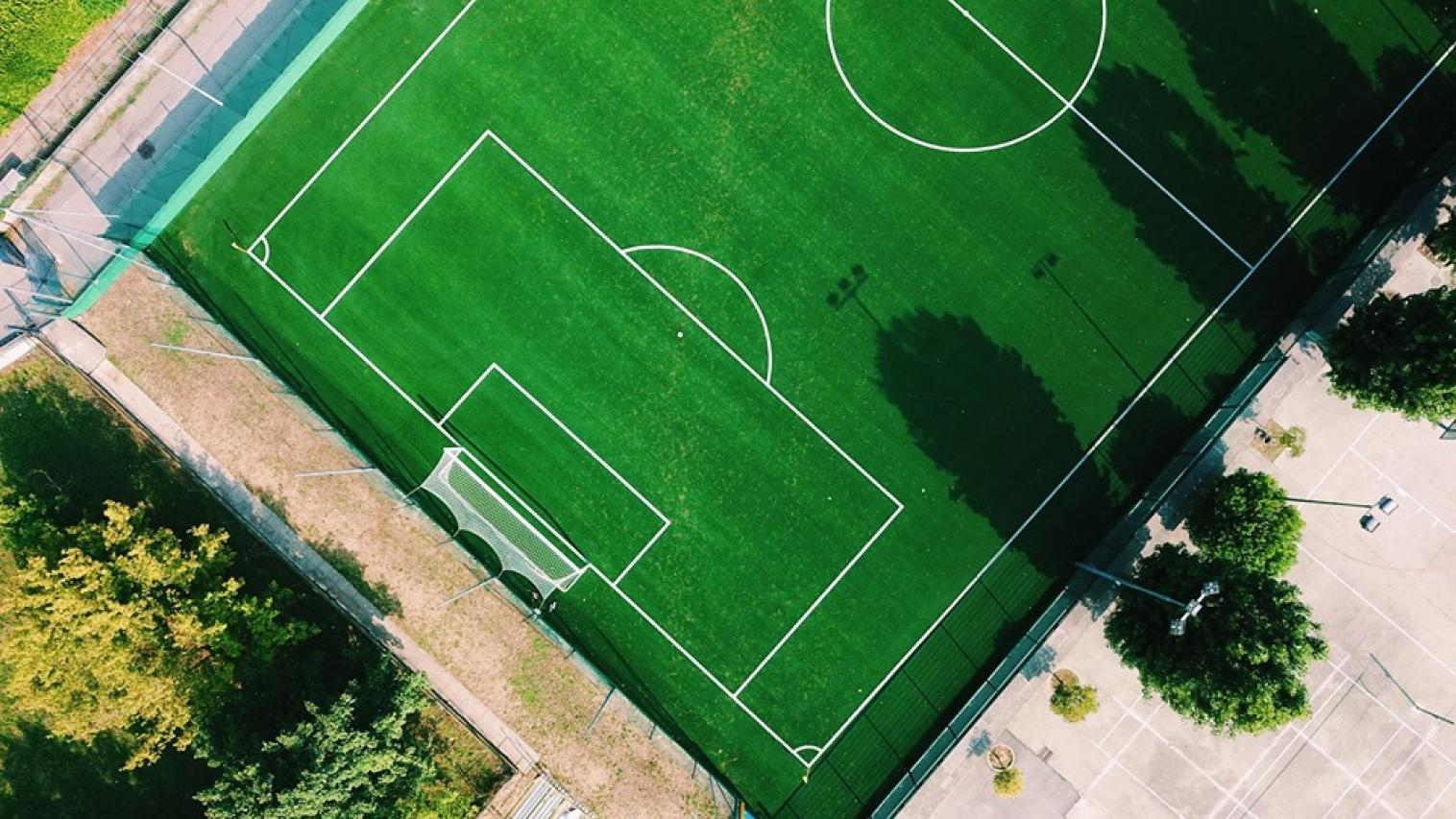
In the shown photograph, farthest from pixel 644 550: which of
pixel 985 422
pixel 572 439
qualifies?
pixel 985 422

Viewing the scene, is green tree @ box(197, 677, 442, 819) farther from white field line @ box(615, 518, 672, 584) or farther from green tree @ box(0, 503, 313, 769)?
white field line @ box(615, 518, 672, 584)

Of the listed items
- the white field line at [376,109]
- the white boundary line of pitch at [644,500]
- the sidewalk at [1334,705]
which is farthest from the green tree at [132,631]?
the sidewalk at [1334,705]

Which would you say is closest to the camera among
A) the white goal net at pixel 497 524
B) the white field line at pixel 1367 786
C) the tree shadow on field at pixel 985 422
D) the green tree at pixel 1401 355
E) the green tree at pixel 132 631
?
the green tree at pixel 1401 355

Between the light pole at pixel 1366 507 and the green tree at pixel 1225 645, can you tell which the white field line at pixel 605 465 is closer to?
the green tree at pixel 1225 645

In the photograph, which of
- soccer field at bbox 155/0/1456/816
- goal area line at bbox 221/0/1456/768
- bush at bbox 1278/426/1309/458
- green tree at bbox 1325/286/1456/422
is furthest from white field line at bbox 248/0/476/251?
bush at bbox 1278/426/1309/458

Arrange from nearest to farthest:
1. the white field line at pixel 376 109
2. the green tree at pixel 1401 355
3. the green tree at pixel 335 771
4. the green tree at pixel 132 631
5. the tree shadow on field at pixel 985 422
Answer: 1. the green tree at pixel 1401 355
2. the green tree at pixel 335 771
3. the green tree at pixel 132 631
4. the white field line at pixel 376 109
5. the tree shadow on field at pixel 985 422

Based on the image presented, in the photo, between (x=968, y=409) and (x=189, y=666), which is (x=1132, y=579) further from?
(x=189, y=666)
